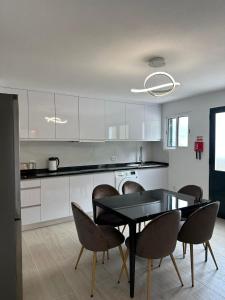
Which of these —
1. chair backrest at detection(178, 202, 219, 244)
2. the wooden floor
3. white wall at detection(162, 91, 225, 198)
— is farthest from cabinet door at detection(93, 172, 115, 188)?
chair backrest at detection(178, 202, 219, 244)

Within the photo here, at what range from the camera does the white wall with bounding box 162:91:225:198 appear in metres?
4.23

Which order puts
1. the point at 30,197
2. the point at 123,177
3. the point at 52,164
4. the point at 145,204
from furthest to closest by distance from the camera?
the point at 123,177
the point at 52,164
the point at 30,197
the point at 145,204

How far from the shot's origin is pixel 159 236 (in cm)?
195

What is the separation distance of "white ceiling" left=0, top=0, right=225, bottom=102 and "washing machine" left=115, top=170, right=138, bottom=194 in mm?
1891

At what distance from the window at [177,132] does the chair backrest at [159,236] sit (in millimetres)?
3034

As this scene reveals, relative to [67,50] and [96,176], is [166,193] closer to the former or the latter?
[96,176]

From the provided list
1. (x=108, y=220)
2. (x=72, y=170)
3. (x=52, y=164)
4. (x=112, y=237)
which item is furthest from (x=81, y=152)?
(x=112, y=237)

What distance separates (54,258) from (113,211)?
1105 mm

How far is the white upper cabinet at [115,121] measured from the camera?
456 cm

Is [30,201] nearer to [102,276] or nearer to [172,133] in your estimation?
[102,276]

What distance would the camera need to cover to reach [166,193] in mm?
3033

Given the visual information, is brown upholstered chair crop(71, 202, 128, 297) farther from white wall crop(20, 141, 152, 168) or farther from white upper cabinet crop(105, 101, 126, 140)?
white upper cabinet crop(105, 101, 126, 140)

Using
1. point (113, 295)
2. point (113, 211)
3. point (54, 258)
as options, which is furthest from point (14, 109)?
point (54, 258)

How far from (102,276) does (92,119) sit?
109 inches
